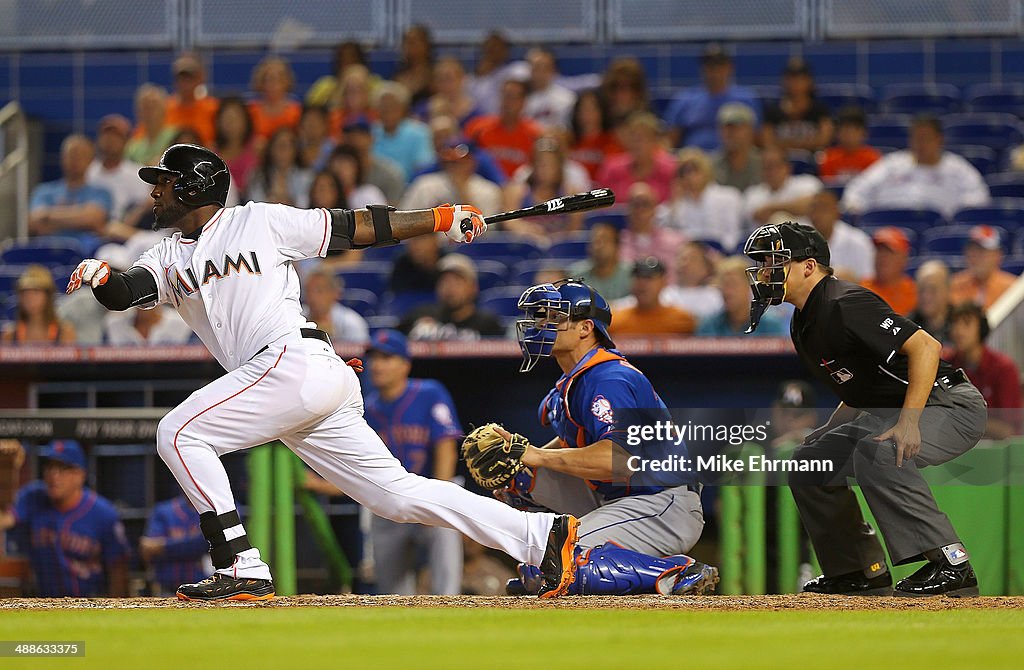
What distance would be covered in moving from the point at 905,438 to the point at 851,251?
13.0ft

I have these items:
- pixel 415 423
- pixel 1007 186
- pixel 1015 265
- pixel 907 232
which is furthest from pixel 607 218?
pixel 415 423

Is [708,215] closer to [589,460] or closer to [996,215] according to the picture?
[996,215]

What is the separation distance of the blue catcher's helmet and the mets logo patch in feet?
1.05

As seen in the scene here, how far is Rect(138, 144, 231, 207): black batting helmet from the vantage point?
17.0 ft

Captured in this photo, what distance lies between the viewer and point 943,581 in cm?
515

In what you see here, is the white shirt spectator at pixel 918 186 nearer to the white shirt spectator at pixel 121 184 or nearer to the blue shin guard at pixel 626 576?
the white shirt spectator at pixel 121 184

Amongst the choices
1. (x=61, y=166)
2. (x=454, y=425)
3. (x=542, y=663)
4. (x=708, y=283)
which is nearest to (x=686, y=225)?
(x=708, y=283)

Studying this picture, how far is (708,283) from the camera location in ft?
28.5

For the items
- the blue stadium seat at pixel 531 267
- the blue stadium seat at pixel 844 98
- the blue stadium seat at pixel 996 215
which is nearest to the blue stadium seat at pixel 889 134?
the blue stadium seat at pixel 844 98

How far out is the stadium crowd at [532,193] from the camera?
8008 mm

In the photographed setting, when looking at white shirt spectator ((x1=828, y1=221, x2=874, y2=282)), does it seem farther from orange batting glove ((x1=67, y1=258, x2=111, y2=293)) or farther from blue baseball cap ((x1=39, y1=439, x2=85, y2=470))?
orange batting glove ((x1=67, y1=258, x2=111, y2=293))

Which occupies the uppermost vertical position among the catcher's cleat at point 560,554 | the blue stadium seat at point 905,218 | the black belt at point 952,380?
the blue stadium seat at point 905,218

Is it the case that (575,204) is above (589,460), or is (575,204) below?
above

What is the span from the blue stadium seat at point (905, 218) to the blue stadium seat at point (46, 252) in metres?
5.29
